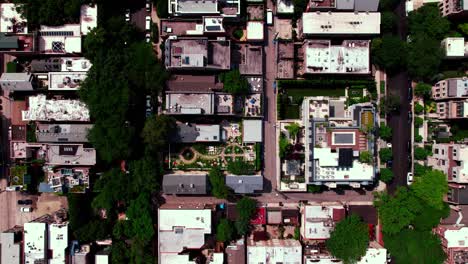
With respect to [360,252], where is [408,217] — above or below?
above

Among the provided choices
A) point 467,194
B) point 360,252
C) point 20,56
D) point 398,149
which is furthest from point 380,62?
point 20,56

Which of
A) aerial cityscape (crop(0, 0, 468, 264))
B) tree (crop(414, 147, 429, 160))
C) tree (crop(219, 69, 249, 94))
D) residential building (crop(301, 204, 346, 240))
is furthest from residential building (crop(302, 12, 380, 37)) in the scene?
residential building (crop(301, 204, 346, 240))

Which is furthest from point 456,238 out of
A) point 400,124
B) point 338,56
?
point 338,56

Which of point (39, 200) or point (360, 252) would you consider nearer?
point (360, 252)

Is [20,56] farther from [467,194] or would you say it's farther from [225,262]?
[467,194]

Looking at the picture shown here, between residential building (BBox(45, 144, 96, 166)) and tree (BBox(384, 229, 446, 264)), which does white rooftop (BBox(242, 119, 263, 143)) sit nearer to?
residential building (BBox(45, 144, 96, 166))

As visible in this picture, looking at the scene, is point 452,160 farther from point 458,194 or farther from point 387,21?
point 387,21

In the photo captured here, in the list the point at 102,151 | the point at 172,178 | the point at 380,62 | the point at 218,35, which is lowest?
the point at 172,178
